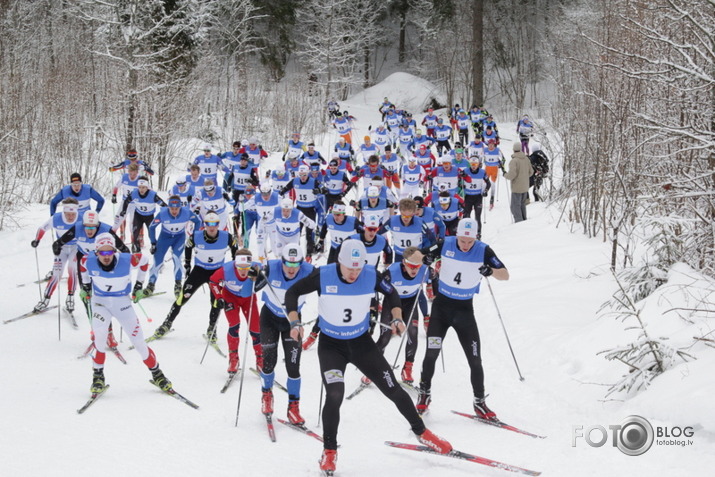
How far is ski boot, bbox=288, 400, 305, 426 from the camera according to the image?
21.2ft

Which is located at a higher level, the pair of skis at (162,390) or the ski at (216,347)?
the ski at (216,347)

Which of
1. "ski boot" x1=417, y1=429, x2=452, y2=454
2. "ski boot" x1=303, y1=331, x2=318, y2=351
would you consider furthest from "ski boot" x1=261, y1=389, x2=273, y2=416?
"ski boot" x1=303, y1=331, x2=318, y2=351

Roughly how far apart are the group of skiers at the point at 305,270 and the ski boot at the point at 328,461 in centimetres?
1

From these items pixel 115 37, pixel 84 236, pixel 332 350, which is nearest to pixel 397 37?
pixel 115 37

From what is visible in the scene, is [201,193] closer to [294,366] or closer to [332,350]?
[294,366]

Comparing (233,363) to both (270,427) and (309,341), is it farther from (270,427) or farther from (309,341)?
(270,427)

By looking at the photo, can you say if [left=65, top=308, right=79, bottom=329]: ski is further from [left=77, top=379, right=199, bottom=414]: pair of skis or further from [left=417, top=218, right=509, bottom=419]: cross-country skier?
[left=417, top=218, right=509, bottom=419]: cross-country skier

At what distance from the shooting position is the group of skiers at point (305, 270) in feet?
18.3

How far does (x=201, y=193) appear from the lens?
13.3m

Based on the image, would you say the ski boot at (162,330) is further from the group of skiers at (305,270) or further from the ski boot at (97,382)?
the ski boot at (97,382)

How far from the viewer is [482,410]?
643cm

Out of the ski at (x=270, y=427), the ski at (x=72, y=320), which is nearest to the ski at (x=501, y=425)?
the ski at (x=270, y=427)

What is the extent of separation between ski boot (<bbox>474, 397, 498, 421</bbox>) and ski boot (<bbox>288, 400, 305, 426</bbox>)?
180cm

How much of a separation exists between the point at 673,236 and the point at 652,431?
295 centimetres
